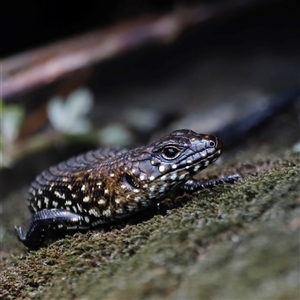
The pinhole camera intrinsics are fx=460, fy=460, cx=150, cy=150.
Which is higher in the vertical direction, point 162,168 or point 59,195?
point 59,195

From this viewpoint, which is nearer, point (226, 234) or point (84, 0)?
point (226, 234)

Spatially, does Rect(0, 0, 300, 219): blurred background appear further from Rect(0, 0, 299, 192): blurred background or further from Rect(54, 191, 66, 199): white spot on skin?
Rect(54, 191, 66, 199): white spot on skin

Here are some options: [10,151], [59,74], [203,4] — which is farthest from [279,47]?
[10,151]

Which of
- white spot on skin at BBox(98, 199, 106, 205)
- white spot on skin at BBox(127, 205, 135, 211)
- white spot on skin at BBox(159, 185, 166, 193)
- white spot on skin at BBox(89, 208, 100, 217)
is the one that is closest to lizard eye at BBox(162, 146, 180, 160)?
white spot on skin at BBox(159, 185, 166, 193)

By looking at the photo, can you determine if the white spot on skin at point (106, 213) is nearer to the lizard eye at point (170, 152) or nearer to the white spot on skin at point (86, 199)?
the white spot on skin at point (86, 199)

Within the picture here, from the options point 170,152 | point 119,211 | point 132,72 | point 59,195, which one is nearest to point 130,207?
point 119,211

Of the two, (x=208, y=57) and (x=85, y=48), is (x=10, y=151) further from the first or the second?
(x=208, y=57)

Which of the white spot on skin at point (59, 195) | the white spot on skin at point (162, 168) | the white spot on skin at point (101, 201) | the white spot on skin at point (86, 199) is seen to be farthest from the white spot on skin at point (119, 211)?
the white spot on skin at point (59, 195)

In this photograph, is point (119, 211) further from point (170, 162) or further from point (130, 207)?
point (170, 162)
